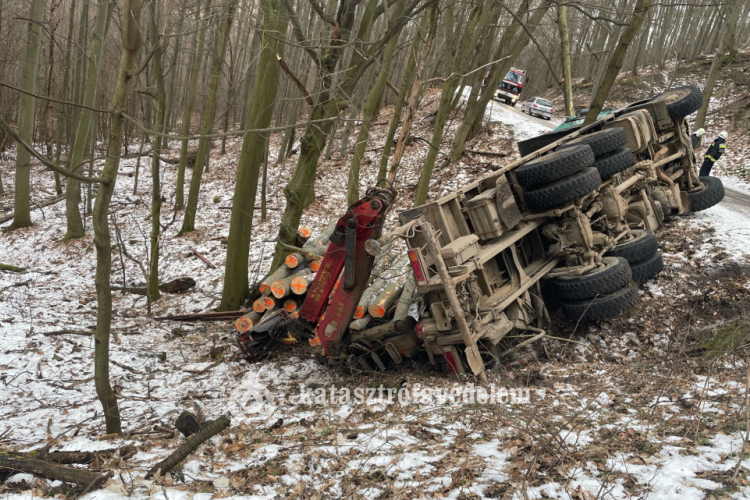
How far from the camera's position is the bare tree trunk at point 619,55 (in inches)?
324

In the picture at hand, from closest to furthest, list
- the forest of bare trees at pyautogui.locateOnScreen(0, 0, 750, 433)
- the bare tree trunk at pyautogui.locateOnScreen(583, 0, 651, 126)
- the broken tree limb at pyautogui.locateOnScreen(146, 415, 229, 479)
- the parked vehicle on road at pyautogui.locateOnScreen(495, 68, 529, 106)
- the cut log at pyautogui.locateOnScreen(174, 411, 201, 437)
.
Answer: the broken tree limb at pyautogui.locateOnScreen(146, 415, 229, 479) → the forest of bare trees at pyautogui.locateOnScreen(0, 0, 750, 433) → the cut log at pyautogui.locateOnScreen(174, 411, 201, 437) → the bare tree trunk at pyautogui.locateOnScreen(583, 0, 651, 126) → the parked vehicle on road at pyautogui.locateOnScreen(495, 68, 529, 106)

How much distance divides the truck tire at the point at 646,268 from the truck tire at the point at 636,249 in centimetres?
6

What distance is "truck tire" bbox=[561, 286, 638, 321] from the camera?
5.62 m

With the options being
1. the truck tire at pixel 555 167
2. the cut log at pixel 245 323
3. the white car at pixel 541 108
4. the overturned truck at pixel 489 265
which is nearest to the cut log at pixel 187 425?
the overturned truck at pixel 489 265

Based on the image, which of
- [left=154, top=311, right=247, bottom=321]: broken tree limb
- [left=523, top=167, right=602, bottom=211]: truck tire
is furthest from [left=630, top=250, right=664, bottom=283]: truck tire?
[left=154, top=311, right=247, bottom=321]: broken tree limb

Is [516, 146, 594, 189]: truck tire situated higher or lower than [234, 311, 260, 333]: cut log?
higher

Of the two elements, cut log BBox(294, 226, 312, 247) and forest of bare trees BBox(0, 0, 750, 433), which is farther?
cut log BBox(294, 226, 312, 247)

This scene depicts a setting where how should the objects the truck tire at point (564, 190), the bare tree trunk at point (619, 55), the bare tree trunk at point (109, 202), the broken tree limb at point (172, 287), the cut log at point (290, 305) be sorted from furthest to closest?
the broken tree limb at point (172, 287) → the bare tree trunk at point (619, 55) → the cut log at point (290, 305) → the truck tire at point (564, 190) → the bare tree trunk at point (109, 202)

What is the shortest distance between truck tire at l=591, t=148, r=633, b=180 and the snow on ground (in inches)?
70.1

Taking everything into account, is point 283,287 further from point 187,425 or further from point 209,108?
point 209,108

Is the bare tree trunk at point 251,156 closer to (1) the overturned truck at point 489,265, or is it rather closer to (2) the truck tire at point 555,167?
(1) the overturned truck at point 489,265

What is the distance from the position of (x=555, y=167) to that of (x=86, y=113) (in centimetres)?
1224

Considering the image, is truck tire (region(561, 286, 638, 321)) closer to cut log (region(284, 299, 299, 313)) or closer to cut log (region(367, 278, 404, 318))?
cut log (region(367, 278, 404, 318))

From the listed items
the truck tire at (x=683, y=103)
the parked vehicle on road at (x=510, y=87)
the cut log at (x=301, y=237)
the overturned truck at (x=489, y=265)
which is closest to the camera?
the overturned truck at (x=489, y=265)
